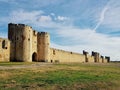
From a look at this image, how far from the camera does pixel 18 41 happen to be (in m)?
37.5

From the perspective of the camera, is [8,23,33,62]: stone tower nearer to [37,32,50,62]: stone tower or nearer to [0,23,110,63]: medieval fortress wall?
[0,23,110,63]: medieval fortress wall

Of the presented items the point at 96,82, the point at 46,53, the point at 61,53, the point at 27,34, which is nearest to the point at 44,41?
the point at 46,53

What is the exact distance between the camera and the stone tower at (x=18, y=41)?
123ft

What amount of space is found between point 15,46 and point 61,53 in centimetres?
1918

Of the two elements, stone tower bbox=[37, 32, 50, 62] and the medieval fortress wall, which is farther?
stone tower bbox=[37, 32, 50, 62]

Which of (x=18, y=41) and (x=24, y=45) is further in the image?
(x=24, y=45)

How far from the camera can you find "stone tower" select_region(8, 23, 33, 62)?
3747 cm

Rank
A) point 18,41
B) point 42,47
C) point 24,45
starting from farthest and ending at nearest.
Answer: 1. point 42,47
2. point 24,45
3. point 18,41

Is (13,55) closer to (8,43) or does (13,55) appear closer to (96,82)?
(8,43)

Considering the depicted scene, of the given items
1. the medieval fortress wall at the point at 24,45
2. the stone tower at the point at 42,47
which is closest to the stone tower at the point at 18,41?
the medieval fortress wall at the point at 24,45

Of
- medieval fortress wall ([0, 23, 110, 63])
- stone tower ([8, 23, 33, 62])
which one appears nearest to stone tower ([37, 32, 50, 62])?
medieval fortress wall ([0, 23, 110, 63])

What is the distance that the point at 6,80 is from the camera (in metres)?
16.0

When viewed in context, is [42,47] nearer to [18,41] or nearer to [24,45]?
[24,45]

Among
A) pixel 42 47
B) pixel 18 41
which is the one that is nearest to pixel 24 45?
pixel 18 41
